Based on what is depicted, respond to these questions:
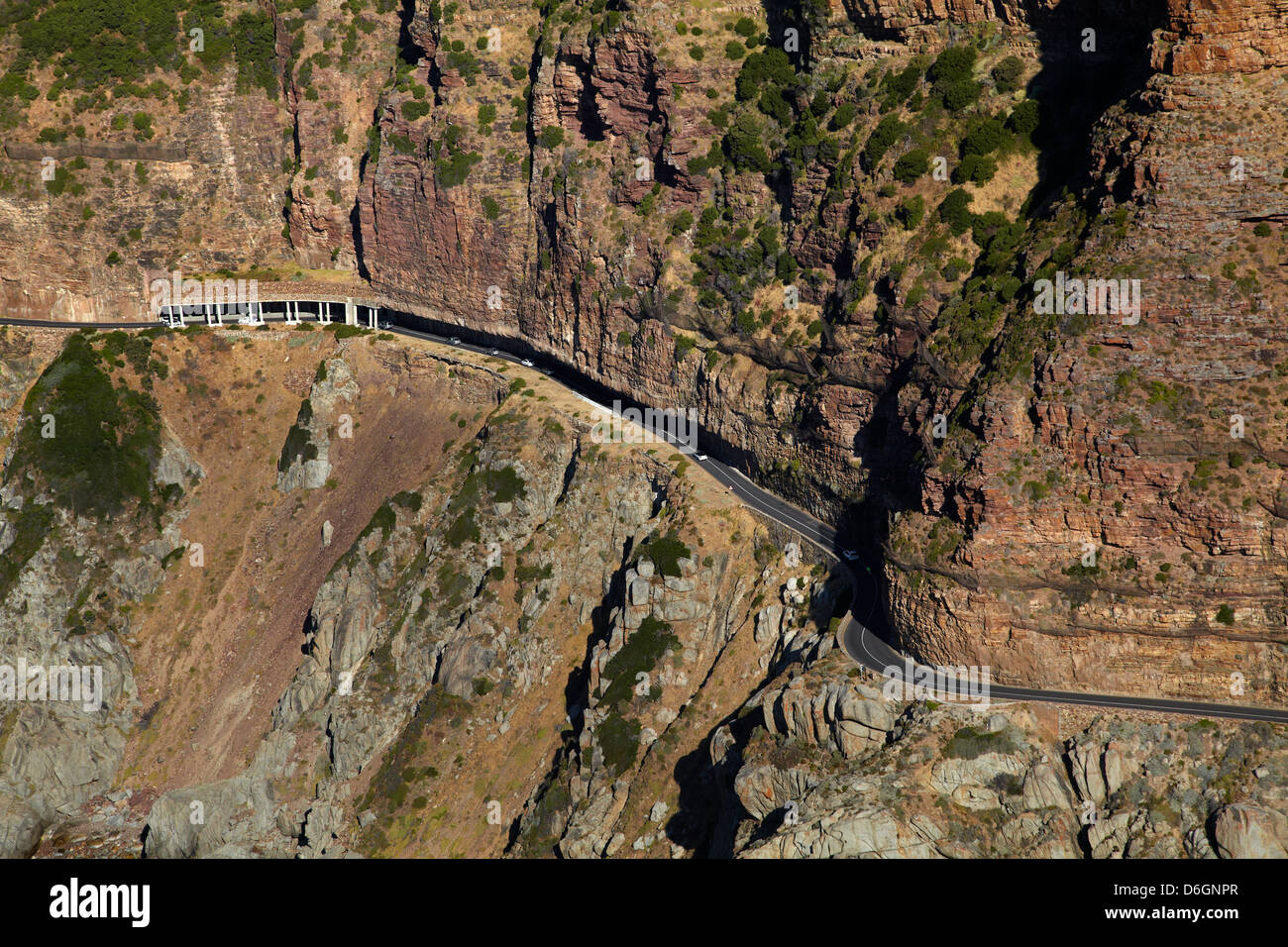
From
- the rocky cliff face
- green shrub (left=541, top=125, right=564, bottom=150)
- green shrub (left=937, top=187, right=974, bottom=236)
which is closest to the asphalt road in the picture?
the rocky cliff face

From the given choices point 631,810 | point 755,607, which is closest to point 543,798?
point 631,810

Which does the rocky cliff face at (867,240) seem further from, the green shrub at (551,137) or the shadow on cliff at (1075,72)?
the green shrub at (551,137)

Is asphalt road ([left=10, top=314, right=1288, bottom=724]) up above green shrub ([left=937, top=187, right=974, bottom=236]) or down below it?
below

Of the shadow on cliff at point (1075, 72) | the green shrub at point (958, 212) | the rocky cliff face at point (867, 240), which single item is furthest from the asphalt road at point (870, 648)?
the shadow on cliff at point (1075, 72)

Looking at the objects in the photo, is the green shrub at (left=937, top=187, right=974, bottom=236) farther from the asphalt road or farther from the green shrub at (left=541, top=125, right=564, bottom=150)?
the green shrub at (left=541, top=125, right=564, bottom=150)

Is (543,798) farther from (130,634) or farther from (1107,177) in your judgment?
(1107,177)

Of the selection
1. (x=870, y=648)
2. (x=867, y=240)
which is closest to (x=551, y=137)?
(x=867, y=240)

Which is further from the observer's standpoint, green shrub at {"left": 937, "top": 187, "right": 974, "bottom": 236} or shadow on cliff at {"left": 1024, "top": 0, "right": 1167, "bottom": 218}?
green shrub at {"left": 937, "top": 187, "right": 974, "bottom": 236}
